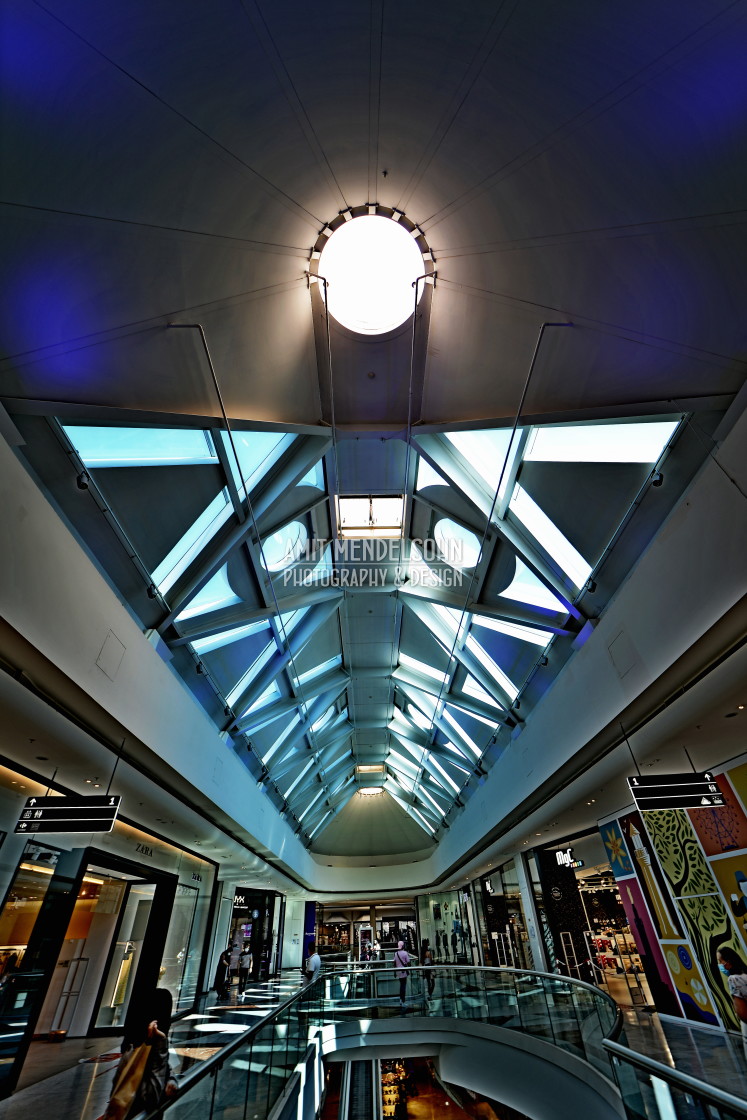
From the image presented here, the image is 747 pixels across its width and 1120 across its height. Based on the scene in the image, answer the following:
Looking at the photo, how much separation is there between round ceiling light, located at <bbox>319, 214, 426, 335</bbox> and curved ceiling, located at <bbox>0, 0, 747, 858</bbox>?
0.50 ft

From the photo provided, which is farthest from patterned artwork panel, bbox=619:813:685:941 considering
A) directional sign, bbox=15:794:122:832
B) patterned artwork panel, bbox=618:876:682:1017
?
directional sign, bbox=15:794:122:832

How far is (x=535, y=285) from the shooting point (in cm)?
434

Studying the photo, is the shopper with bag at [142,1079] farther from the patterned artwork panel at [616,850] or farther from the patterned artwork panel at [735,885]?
the patterned artwork panel at [616,850]

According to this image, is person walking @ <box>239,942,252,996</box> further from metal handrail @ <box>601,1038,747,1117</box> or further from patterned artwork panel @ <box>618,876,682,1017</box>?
metal handrail @ <box>601,1038,747,1117</box>

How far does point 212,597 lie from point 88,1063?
829cm

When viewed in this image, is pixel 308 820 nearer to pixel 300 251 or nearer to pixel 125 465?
pixel 125 465

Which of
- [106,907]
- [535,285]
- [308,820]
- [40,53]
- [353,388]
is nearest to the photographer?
[40,53]

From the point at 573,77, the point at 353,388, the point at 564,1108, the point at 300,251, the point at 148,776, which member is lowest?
the point at 564,1108

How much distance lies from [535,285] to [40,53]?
11.8ft

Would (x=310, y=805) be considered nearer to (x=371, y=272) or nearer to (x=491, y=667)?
(x=491, y=667)

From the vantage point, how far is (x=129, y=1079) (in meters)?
3.97

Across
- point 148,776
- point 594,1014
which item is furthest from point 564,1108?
point 148,776

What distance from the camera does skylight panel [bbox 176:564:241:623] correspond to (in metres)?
8.69

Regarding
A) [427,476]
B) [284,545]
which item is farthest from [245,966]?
[427,476]
